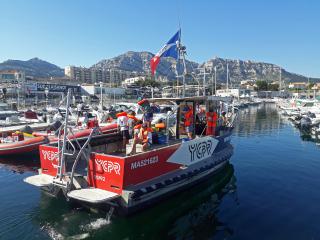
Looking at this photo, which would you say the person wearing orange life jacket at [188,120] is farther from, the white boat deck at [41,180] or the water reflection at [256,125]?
the water reflection at [256,125]

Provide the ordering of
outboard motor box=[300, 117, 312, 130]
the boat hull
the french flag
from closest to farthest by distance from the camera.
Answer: the french flag, the boat hull, outboard motor box=[300, 117, 312, 130]

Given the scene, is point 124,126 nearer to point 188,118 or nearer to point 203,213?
point 188,118

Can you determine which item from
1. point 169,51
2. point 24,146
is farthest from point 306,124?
point 24,146

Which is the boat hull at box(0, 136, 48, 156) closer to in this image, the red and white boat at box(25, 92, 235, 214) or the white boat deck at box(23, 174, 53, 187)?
the red and white boat at box(25, 92, 235, 214)

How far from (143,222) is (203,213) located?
2.12 metres

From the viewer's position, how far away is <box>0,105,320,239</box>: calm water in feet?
25.0

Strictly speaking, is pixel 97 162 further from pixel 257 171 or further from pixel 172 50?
pixel 257 171

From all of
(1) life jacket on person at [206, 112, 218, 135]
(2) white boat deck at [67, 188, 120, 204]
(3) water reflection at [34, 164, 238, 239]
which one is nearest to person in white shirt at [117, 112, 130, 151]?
(3) water reflection at [34, 164, 238, 239]

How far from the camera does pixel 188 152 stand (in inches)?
392

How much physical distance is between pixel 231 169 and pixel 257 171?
1.26 meters

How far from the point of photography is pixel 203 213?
9.09 metres

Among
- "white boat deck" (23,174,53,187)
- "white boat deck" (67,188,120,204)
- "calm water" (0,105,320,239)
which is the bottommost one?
"calm water" (0,105,320,239)

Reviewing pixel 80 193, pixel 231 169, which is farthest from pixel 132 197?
pixel 231 169

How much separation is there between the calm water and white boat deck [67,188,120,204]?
3.22ft
